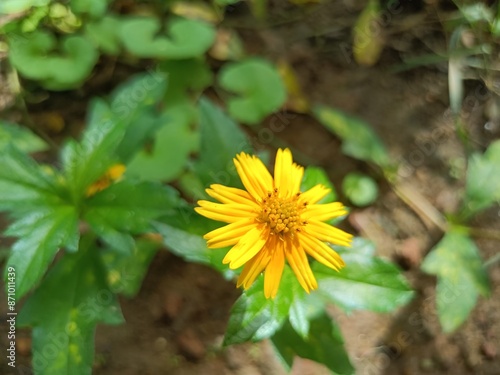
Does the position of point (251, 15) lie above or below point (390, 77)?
above

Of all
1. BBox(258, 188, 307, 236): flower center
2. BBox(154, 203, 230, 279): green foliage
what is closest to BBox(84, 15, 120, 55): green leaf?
BBox(154, 203, 230, 279): green foliage

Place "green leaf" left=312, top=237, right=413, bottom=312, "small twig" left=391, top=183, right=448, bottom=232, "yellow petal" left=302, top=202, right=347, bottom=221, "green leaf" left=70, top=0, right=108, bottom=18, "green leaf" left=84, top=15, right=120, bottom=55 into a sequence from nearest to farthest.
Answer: "yellow petal" left=302, top=202, right=347, bottom=221 → "green leaf" left=312, top=237, right=413, bottom=312 → "green leaf" left=70, top=0, right=108, bottom=18 → "green leaf" left=84, top=15, right=120, bottom=55 → "small twig" left=391, top=183, right=448, bottom=232

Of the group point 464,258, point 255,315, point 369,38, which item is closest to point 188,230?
point 255,315

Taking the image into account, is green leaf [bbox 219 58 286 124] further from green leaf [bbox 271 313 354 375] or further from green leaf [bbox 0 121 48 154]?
green leaf [bbox 271 313 354 375]

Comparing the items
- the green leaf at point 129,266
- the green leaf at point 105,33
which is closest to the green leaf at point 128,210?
the green leaf at point 129,266

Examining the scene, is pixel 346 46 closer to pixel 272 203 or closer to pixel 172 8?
pixel 172 8

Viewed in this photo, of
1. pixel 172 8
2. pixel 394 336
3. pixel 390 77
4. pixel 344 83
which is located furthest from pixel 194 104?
pixel 394 336

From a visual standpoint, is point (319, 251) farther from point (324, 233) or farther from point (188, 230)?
point (188, 230)
